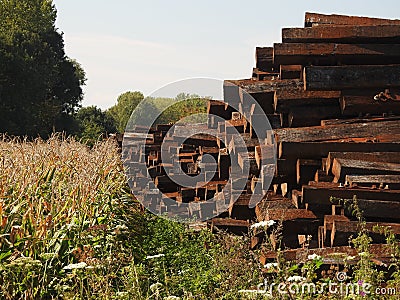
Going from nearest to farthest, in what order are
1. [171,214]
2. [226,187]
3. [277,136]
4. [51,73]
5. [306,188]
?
[306,188] < [277,136] < [226,187] < [171,214] < [51,73]

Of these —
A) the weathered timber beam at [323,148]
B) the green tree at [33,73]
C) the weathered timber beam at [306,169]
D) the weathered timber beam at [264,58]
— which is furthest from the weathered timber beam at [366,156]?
the green tree at [33,73]

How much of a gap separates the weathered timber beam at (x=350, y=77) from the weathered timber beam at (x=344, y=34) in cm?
45

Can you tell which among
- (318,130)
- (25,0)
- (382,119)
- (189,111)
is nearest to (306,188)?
(318,130)

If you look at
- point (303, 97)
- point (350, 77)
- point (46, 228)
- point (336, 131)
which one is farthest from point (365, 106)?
point (46, 228)

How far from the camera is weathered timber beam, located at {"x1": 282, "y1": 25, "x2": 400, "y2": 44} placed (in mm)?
7852

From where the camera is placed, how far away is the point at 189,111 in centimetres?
1419

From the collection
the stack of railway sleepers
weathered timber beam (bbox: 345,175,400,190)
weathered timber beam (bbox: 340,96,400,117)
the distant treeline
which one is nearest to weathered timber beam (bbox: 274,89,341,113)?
the stack of railway sleepers

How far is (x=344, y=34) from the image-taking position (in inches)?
312

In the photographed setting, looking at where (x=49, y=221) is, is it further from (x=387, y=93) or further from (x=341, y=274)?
(x=387, y=93)

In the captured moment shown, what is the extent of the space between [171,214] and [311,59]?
178 inches

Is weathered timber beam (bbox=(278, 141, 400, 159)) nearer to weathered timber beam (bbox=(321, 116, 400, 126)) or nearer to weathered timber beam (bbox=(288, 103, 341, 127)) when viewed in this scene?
weathered timber beam (bbox=(321, 116, 400, 126))

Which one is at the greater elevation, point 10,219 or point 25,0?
point 25,0

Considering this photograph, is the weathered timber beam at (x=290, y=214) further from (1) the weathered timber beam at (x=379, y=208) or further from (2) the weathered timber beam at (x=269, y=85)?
(2) the weathered timber beam at (x=269, y=85)

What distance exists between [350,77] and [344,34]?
657 mm
